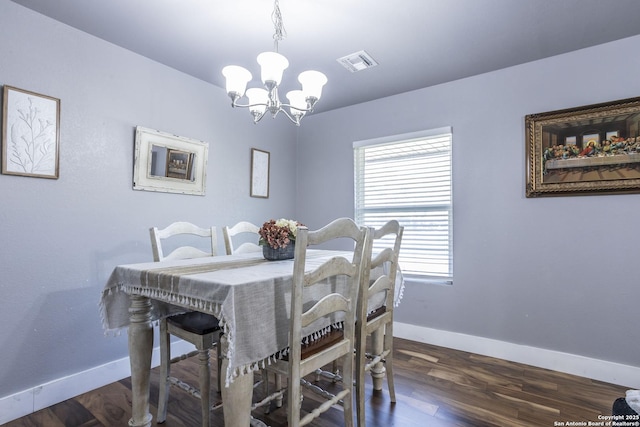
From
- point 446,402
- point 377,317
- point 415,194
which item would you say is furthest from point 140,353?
point 415,194

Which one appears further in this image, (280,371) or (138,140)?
(138,140)

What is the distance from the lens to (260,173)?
3383mm

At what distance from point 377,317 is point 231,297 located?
105 cm

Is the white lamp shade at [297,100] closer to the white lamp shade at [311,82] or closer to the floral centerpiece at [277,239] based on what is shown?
the white lamp shade at [311,82]

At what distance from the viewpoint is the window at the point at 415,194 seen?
293 cm

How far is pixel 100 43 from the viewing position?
2.22 meters

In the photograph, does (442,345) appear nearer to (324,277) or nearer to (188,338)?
(324,277)

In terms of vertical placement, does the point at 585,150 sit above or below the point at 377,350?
above

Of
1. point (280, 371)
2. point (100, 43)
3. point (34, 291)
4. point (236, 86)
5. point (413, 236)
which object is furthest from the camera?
point (413, 236)

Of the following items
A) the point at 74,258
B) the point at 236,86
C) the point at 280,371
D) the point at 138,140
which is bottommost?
the point at 280,371

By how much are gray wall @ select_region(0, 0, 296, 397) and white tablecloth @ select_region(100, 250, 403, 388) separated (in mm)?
676

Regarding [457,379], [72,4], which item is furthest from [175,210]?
[457,379]

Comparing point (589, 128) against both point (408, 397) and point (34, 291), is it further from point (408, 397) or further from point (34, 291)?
point (34, 291)

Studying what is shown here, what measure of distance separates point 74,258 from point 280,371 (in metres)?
1.61
